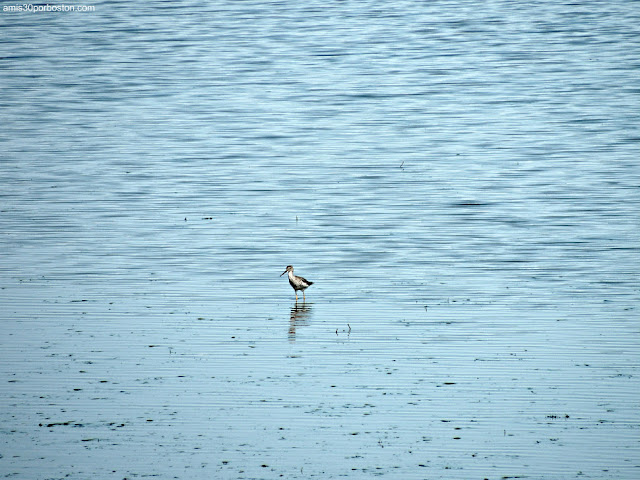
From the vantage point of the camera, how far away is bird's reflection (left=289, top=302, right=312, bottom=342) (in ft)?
45.4

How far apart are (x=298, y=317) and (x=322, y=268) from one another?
11.1 ft

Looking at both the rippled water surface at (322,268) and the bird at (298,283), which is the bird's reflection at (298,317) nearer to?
the rippled water surface at (322,268)

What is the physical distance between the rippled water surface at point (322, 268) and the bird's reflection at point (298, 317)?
3.3 inches

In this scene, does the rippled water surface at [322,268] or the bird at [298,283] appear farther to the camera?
the bird at [298,283]

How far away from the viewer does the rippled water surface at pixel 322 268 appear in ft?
33.4

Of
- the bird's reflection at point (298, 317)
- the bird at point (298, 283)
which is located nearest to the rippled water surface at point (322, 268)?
Result: the bird's reflection at point (298, 317)

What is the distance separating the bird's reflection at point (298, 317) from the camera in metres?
13.8

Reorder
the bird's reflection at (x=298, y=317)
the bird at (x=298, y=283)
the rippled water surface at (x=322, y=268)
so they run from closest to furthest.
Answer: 1. the rippled water surface at (x=322, y=268)
2. the bird's reflection at (x=298, y=317)
3. the bird at (x=298, y=283)

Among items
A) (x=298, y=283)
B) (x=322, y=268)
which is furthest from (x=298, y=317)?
(x=322, y=268)

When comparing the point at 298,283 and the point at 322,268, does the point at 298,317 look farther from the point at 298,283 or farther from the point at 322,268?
the point at 322,268

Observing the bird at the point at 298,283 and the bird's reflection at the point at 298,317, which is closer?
the bird's reflection at the point at 298,317

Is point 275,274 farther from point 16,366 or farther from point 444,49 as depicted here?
point 444,49

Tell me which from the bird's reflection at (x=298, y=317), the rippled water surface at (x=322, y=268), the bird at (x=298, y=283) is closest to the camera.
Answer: the rippled water surface at (x=322, y=268)

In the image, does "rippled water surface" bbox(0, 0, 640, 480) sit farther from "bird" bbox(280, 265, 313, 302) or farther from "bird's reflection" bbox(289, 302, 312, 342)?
"bird" bbox(280, 265, 313, 302)
